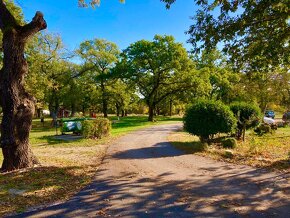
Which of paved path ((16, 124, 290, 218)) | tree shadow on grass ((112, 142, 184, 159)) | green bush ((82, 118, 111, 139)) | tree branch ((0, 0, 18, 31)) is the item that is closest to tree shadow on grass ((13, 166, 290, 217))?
paved path ((16, 124, 290, 218))

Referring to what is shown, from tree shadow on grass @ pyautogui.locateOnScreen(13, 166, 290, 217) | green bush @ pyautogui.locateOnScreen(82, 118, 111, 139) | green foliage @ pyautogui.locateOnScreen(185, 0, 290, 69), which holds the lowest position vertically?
tree shadow on grass @ pyautogui.locateOnScreen(13, 166, 290, 217)

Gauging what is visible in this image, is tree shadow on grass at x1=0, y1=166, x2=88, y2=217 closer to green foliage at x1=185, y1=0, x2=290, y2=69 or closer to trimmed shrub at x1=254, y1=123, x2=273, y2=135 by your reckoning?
green foliage at x1=185, y1=0, x2=290, y2=69

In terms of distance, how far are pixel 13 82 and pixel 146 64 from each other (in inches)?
1321

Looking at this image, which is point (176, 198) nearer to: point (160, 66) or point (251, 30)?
point (251, 30)

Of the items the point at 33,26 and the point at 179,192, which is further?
the point at 33,26

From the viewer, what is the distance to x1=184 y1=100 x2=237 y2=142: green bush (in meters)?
16.4

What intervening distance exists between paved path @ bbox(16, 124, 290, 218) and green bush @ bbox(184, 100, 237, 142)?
418cm

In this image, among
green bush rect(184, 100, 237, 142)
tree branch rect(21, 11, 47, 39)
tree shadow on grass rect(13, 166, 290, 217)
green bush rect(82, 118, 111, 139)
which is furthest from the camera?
green bush rect(82, 118, 111, 139)

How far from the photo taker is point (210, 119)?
16.5 meters

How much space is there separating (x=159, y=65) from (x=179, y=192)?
3478cm

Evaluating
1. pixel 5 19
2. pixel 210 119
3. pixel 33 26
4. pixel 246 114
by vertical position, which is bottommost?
pixel 210 119

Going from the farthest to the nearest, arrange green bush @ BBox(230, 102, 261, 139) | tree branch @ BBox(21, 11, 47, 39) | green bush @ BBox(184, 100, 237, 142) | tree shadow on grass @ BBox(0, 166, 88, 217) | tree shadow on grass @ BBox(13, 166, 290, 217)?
1. green bush @ BBox(230, 102, 261, 139)
2. green bush @ BBox(184, 100, 237, 142)
3. tree branch @ BBox(21, 11, 47, 39)
4. tree shadow on grass @ BBox(0, 166, 88, 217)
5. tree shadow on grass @ BBox(13, 166, 290, 217)

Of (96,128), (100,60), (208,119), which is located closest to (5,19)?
(208,119)

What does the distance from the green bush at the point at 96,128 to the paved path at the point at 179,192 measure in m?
9.38
